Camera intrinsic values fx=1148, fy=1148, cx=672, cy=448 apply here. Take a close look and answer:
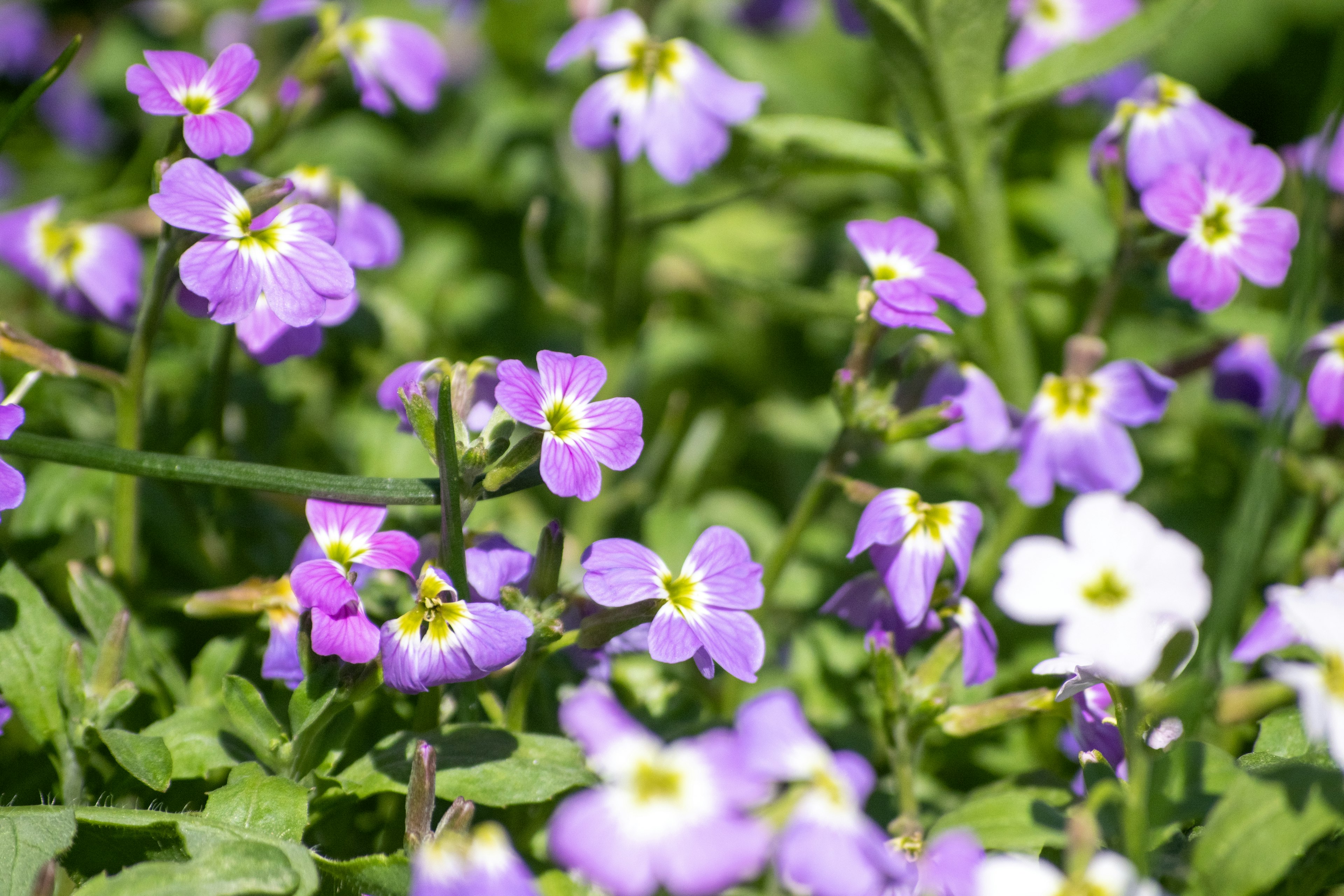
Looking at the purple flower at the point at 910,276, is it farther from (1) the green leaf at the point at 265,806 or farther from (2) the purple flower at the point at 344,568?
(1) the green leaf at the point at 265,806

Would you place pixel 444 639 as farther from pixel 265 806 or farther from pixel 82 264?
pixel 82 264

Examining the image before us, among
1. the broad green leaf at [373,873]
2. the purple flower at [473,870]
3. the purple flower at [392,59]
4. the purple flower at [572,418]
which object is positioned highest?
the purple flower at [392,59]

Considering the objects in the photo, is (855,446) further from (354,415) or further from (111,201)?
(111,201)

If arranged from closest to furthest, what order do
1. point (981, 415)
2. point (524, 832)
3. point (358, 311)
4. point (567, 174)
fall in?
point (524, 832) → point (981, 415) → point (358, 311) → point (567, 174)

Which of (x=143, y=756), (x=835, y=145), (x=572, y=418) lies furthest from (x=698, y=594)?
(x=835, y=145)

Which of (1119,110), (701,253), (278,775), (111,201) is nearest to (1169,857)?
(278,775)

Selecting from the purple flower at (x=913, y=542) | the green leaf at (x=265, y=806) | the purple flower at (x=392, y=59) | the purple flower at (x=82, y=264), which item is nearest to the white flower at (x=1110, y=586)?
the purple flower at (x=913, y=542)
